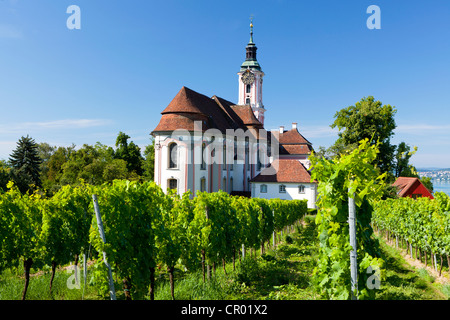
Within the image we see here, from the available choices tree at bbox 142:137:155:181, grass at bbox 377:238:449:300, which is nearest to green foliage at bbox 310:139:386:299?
grass at bbox 377:238:449:300

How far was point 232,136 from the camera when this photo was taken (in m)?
38.9

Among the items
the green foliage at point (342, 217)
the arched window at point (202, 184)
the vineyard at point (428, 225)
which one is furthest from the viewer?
the arched window at point (202, 184)

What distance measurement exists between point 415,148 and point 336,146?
35063mm

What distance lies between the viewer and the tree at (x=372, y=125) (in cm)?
3469

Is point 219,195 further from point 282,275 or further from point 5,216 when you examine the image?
point 5,216

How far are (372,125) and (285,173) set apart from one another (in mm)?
11338

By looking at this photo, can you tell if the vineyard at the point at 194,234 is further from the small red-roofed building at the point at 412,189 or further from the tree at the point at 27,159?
the tree at the point at 27,159

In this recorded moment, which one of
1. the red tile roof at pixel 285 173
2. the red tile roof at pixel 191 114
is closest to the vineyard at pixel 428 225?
the red tile roof at pixel 191 114

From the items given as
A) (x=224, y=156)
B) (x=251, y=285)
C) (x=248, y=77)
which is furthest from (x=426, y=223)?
(x=248, y=77)

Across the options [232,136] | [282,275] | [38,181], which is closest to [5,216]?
[282,275]

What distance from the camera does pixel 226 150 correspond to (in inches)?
1481

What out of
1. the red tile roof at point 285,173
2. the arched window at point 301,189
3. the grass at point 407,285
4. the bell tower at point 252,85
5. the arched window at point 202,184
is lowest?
the grass at point 407,285
